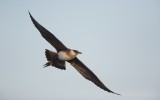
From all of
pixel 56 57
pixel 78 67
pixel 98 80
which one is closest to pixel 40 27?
pixel 56 57

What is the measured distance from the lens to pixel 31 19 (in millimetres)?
13000

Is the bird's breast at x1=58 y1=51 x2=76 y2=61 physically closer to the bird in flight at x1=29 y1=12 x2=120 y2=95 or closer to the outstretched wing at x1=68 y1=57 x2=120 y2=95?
the bird in flight at x1=29 y1=12 x2=120 y2=95

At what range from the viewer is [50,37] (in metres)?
13.0

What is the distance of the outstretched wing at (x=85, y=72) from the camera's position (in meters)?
14.0

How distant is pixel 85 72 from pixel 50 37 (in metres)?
2.46

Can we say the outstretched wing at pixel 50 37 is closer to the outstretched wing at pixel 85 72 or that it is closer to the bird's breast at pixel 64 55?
the bird's breast at pixel 64 55

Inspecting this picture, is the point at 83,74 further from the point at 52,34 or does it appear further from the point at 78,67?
the point at 52,34

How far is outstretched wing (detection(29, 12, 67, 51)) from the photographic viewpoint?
1288 cm

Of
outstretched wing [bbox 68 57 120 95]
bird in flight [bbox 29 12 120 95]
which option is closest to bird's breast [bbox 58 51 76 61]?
bird in flight [bbox 29 12 120 95]

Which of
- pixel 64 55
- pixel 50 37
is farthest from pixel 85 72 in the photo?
pixel 50 37

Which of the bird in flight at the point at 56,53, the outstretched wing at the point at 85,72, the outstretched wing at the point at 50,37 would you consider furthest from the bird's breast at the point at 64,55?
the outstretched wing at the point at 85,72

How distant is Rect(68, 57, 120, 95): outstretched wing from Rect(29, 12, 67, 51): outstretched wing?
115 cm

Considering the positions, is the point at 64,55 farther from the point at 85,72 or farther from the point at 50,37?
the point at 85,72

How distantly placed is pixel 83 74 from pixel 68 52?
1.76 meters
